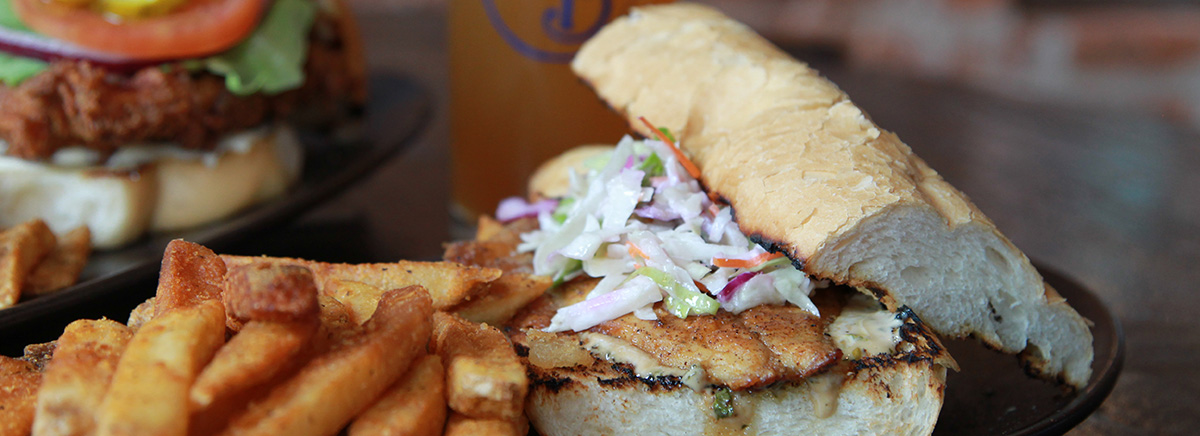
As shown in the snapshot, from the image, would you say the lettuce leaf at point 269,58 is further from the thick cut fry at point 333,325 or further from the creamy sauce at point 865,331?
the creamy sauce at point 865,331

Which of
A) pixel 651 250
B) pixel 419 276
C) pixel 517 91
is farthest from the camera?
pixel 517 91

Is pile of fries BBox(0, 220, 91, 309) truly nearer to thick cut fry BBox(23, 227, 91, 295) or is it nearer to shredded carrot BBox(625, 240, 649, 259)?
thick cut fry BBox(23, 227, 91, 295)

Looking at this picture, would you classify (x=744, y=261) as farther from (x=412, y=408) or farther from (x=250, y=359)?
(x=250, y=359)

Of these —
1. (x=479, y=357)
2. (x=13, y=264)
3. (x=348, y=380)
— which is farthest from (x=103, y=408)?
(x=13, y=264)

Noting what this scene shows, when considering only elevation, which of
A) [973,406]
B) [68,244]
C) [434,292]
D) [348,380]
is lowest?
[973,406]

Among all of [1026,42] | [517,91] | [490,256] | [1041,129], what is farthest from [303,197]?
[1026,42]

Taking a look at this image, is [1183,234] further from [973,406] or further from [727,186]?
[727,186]
